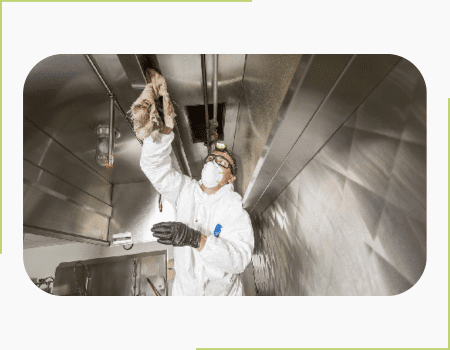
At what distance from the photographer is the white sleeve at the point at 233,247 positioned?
3.04 ft

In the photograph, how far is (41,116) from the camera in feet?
3.47

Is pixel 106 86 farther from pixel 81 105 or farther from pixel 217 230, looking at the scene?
pixel 217 230

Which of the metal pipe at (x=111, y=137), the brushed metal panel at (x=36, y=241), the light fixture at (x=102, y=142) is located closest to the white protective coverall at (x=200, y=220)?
the metal pipe at (x=111, y=137)

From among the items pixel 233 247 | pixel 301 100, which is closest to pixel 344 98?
pixel 301 100

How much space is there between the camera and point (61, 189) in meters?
1.21

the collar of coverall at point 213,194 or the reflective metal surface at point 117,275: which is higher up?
the collar of coverall at point 213,194

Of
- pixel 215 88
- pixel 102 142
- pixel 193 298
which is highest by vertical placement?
pixel 215 88

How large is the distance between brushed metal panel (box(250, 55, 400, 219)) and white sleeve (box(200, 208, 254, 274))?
30 centimetres

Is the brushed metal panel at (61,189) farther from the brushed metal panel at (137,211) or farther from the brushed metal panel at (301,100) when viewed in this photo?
the brushed metal panel at (301,100)

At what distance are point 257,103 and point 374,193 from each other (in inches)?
18.4
